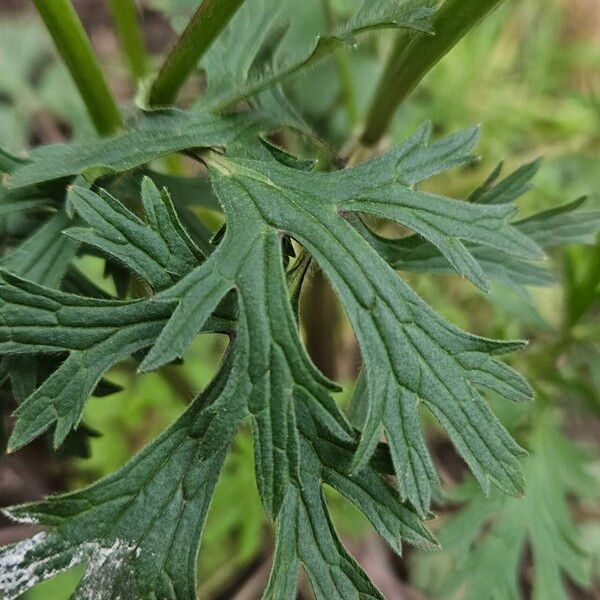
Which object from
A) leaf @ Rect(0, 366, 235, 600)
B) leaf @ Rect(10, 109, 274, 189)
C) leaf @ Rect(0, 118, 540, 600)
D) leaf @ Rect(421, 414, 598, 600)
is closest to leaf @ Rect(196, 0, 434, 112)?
leaf @ Rect(10, 109, 274, 189)

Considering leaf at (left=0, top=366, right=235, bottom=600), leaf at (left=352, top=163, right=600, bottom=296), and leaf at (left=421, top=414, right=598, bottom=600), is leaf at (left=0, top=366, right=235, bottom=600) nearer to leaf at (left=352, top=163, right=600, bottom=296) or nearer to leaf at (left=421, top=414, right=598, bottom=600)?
leaf at (left=352, top=163, right=600, bottom=296)

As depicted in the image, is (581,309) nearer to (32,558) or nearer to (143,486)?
(143,486)

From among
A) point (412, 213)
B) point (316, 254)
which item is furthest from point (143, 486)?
point (412, 213)

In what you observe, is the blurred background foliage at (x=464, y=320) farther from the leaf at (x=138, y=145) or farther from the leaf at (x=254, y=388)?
the leaf at (x=254, y=388)

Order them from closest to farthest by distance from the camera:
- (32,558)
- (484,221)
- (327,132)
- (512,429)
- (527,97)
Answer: (32,558), (484,221), (512,429), (327,132), (527,97)

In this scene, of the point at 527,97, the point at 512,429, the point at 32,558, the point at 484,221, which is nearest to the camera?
the point at 32,558

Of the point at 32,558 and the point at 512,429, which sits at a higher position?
the point at 512,429

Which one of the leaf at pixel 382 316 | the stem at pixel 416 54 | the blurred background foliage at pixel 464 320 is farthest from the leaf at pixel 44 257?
the stem at pixel 416 54

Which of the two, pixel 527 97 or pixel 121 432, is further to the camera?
pixel 527 97
